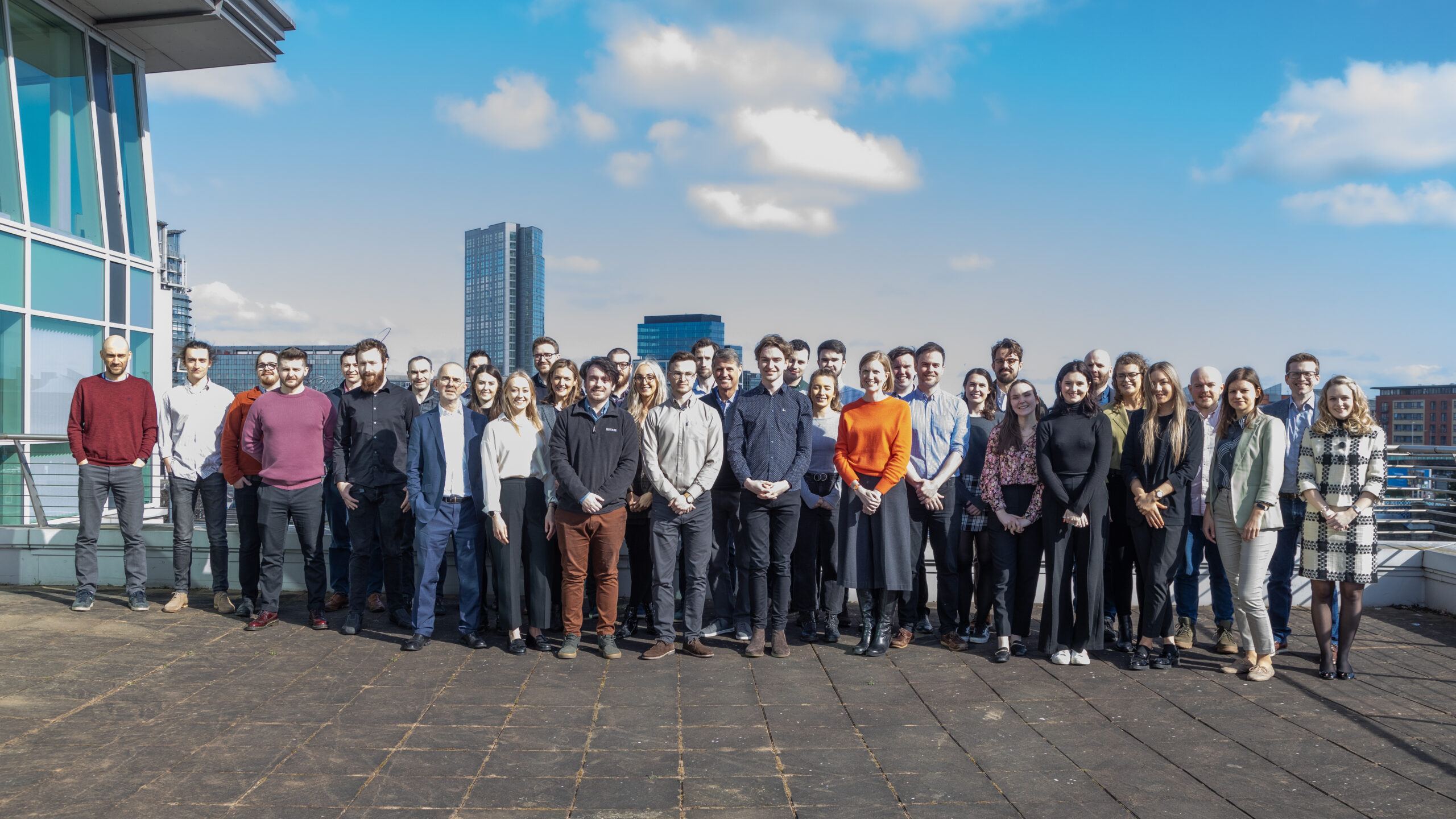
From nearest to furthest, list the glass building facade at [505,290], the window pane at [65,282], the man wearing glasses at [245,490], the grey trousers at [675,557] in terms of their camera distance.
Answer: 1. the grey trousers at [675,557]
2. the man wearing glasses at [245,490]
3. the window pane at [65,282]
4. the glass building facade at [505,290]

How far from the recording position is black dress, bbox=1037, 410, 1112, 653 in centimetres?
516

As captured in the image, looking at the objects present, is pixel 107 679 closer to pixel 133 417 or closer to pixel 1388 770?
pixel 133 417

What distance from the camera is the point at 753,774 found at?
3557 millimetres

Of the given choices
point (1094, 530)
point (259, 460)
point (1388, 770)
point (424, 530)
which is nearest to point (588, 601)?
point (424, 530)

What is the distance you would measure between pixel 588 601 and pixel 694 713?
2.24 meters

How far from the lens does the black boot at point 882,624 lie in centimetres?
542

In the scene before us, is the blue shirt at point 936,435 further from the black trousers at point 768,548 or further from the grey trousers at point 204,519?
the grey trousers at point 204,519

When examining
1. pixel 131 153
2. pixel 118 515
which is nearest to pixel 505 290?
pixel 131 153

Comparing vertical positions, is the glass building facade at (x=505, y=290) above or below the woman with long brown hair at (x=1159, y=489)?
above

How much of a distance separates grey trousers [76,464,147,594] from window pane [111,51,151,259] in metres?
7.52

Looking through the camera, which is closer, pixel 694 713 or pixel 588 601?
pixel 694 713

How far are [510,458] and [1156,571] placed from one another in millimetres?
4138

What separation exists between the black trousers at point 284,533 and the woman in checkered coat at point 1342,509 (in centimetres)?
656

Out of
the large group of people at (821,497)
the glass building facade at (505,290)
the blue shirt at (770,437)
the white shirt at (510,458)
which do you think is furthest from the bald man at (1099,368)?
the glass building facade at (505,290)
